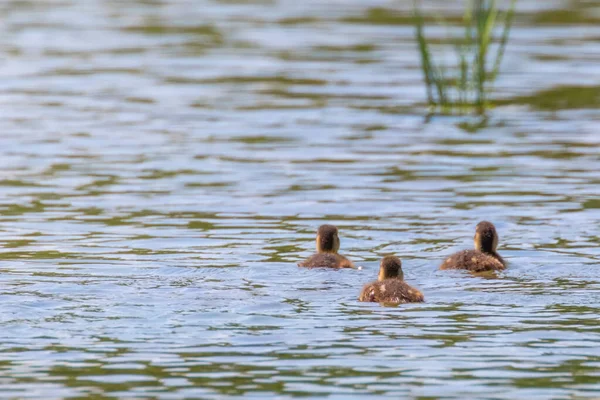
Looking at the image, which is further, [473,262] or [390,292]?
[473,262]

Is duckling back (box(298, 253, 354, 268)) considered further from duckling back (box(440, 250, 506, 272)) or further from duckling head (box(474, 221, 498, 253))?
duckling head (box(474, 221, 498, 253))

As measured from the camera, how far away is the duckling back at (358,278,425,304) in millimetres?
11023

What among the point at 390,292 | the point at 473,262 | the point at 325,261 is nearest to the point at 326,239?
the point at 325,261

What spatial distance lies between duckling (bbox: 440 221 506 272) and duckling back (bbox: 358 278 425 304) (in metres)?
1.26

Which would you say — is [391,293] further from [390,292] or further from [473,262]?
[473,262]

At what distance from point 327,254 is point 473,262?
4.13ft

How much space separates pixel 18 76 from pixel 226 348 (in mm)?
17012

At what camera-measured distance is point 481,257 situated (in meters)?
12.4

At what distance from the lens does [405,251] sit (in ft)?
44.2

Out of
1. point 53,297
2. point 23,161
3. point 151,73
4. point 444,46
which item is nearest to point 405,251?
point 53,297

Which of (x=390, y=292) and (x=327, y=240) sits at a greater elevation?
(x=327, y=240)

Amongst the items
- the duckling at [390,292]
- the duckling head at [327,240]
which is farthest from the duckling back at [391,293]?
the duckling head at [327,240]

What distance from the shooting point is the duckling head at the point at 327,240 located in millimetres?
12961

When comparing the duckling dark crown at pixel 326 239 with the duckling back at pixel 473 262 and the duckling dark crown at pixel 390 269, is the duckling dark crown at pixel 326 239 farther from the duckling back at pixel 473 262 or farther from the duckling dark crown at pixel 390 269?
the duckling dark crown at pixel 390 269
